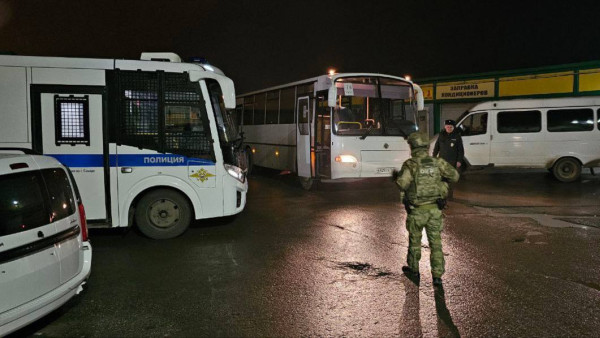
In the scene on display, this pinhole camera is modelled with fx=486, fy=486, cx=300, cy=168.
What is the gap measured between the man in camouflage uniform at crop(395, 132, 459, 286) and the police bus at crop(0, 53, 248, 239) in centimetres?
295

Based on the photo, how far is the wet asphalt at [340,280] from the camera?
14.6ft

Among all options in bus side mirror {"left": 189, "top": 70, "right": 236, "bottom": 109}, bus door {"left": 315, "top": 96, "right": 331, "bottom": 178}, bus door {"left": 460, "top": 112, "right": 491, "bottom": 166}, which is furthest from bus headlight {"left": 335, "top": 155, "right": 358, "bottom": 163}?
bus door {"left": 460, "top": 112, "right": 491, "bottom": 166}

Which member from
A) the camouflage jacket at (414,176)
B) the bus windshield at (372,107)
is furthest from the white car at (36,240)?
the bus windshield at (372,107)

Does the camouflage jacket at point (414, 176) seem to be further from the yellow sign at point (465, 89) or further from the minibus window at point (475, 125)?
the yellow sign at point (465, 89)

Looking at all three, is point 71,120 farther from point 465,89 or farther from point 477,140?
point 465,89

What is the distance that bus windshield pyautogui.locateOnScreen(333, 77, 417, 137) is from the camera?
39.0ft

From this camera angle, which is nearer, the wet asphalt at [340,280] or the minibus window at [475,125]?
the wet asphalt at [340,280]

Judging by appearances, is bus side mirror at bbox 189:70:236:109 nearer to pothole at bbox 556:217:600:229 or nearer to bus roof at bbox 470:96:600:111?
pothole at bbox 556:217:600:229

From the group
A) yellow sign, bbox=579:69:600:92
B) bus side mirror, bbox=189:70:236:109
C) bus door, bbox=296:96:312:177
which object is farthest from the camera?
yellow sign, bbox=579:69:600:92

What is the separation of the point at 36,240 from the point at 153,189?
3.44 metres

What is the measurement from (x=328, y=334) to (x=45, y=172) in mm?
2916

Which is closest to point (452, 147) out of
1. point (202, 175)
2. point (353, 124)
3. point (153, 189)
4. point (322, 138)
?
point (353, 124)

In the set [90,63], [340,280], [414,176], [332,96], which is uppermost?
[90,63]

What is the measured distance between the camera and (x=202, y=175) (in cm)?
748
